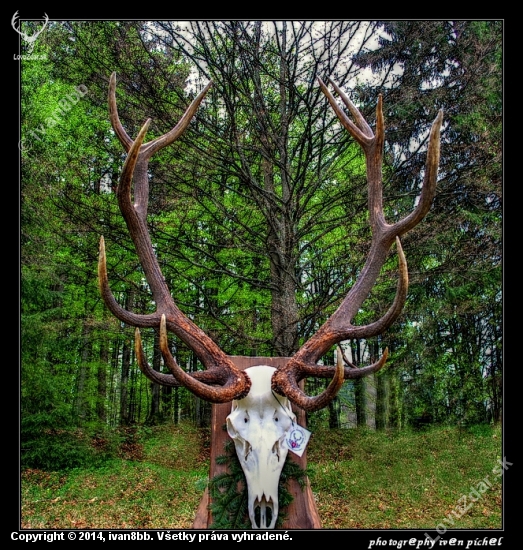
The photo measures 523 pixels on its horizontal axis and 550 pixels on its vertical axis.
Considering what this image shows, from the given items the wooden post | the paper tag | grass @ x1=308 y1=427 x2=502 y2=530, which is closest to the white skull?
the paper tag

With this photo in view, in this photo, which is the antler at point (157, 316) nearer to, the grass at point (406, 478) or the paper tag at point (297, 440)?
the paper tag at point (297, 440)

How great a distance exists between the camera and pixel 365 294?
10.9 feet

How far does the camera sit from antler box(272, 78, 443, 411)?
2.86 metres

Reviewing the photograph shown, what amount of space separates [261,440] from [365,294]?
1.21 m

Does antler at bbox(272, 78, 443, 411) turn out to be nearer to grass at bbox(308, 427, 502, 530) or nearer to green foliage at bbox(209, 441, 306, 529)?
green foliage at bbox(209, 441, 306, 529)

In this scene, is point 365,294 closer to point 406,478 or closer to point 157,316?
point 157,316

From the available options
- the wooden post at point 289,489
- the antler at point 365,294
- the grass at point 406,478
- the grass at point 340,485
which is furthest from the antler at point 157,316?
the grass at point 406,478

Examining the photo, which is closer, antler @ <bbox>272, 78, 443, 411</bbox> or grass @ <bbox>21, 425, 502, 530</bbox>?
antler @ <bbox>272, 78, 443, 411</bbox>

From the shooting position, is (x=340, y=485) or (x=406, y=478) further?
(x=406, y=478)

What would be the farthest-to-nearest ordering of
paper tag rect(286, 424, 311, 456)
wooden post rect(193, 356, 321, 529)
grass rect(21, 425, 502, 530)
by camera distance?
grass rect(21, 425, 502, 530) → wooden post rect(193, 356, 321, 529) → paper tag rect(286, 424, 311, 456)

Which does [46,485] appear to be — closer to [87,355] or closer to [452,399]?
[87,355]

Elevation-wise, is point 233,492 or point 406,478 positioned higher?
point 233,492

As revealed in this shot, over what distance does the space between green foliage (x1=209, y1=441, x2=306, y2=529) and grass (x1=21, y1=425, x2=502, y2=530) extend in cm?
380

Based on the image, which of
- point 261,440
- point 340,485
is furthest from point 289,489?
point 340,485
